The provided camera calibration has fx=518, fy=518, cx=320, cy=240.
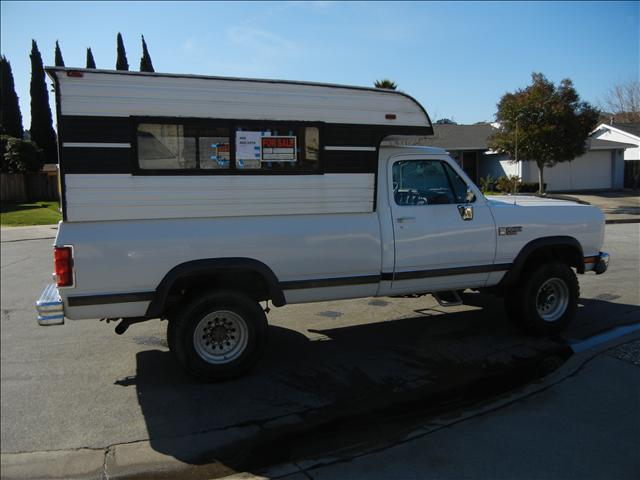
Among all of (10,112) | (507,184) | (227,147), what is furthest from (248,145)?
(10,112)

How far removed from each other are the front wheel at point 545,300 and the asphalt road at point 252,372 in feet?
0.64

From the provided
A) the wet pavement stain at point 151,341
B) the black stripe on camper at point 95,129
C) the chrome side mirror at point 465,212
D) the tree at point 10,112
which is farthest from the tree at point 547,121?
the tree at point 10,112

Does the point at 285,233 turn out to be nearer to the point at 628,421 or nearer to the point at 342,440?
the point at 342,440

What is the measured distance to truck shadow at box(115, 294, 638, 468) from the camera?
12.8 ft

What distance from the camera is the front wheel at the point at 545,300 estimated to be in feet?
19.2

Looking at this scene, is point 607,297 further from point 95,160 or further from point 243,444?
point 95,160

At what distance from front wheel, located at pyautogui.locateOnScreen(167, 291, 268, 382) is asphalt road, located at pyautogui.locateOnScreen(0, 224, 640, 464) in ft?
0.55

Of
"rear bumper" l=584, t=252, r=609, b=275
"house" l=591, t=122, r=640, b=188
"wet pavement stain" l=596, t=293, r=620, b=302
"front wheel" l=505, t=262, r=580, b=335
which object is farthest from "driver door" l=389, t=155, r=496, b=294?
"house" l=591, t=122, r=640, b=188

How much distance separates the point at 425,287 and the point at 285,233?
168 centimetres

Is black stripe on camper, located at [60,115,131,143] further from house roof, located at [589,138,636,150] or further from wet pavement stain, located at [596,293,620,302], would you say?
house roof, located at [589,138,636,150]

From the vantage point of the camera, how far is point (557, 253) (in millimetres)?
6184

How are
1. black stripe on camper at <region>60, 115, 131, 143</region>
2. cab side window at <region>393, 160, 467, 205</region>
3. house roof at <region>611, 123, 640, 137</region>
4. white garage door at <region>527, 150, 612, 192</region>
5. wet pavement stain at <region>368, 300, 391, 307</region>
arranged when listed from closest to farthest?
black stripe on camper at <region>60, 115, 131, 143</region>
cab side window at <region>393, 160, 467, 205</region>
wet pavement stain at <region>368, 300, 391, 307</region>
white garage door at <region>527, 150, 612, 192</region>
house roof at <region>611, 123, 640, 137</region>

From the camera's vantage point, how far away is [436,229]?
5.35 meters

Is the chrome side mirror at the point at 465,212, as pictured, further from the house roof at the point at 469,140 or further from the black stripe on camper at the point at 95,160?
the house roof at the point at 469,140
